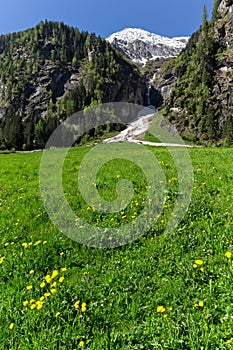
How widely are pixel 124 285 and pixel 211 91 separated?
553 feet

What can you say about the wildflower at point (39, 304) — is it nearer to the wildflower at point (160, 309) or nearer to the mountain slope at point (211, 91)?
the wildflower at point (160, 309)

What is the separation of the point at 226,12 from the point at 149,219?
710ft

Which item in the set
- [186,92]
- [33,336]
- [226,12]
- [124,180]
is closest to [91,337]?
[33,336]

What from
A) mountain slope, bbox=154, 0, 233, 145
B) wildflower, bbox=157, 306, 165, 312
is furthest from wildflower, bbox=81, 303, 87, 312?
mountain slope, bbox=154, 0, 233, 145

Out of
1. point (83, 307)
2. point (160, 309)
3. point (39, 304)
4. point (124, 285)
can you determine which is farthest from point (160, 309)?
point (39, 304)

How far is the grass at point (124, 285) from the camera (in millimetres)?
4328

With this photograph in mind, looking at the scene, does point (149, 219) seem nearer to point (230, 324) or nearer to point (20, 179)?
point (230, 324)

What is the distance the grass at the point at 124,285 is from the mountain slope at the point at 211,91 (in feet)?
400

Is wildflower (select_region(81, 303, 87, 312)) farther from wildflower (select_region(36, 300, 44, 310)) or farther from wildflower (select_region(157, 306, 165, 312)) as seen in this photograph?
wildflower (select_region(157, 306, 165, 312))

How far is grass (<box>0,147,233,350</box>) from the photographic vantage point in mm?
4328

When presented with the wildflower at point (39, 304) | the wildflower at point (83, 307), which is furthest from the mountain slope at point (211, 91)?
the wildflower at point (39, 304)

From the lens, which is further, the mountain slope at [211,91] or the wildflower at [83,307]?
the mountain slope at [211,91]

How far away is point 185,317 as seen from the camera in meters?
4.48

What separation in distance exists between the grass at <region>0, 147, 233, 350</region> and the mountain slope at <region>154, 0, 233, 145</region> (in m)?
122
